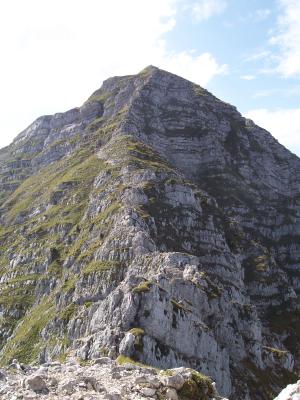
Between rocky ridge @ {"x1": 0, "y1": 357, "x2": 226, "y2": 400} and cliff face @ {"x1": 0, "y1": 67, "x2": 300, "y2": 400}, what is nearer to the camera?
rocky ridge @ {"x1": 0, "y1": 357, "x2": 226, "y2": 400}

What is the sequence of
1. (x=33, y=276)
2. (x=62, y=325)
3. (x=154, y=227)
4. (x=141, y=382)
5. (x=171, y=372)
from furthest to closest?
(x=33, y=276) < (x=154, y=227) < (x=62, y=325) < (x=171, y=372) < (x=141, y=382)

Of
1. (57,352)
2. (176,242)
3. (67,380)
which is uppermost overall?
(176,242)

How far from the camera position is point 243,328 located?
13525cm

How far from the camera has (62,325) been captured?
137000 millimetres

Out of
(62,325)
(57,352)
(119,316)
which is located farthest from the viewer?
(62,325)

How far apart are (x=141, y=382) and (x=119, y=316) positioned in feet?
231

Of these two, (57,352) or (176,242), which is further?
(176,242)

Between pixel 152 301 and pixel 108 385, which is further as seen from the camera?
pixel 152 301

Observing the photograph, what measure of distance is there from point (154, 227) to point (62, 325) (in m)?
46.0

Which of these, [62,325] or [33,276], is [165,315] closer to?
[62,325]

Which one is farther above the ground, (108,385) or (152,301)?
(152,301)

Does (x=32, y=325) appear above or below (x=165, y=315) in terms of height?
below

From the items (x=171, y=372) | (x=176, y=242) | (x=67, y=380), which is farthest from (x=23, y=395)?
(x=176, y=242)

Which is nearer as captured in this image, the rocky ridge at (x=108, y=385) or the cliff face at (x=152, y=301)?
the rocky ridge at (x=108, y=385)
